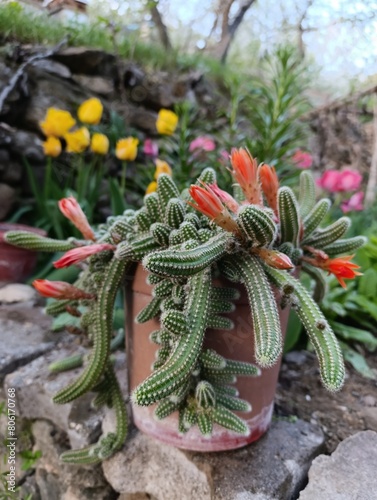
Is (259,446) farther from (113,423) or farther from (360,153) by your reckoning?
(360,153)

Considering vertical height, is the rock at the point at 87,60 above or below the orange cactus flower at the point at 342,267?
Answer: above

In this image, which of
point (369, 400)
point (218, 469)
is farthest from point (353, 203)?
point (218, 469)

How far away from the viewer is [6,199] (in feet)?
8.38

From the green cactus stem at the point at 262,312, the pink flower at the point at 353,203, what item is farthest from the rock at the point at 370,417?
the pink flower at the point at 353,203

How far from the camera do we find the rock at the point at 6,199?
8.32 ft

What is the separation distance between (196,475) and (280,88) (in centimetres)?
144

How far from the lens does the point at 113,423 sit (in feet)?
3.58

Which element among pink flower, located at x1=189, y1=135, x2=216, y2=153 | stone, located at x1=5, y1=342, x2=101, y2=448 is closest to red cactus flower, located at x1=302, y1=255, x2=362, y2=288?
stone, located at x1=5, y1=342, x2=101, y2=448

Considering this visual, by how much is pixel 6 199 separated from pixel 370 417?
2272 millimetres

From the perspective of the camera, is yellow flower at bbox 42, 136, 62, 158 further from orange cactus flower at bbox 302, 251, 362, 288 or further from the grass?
orange cactus flower at bbox 302, 251, 362, 288

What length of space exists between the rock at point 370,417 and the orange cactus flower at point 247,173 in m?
0.72

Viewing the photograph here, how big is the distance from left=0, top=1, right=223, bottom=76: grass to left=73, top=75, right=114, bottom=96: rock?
23cm

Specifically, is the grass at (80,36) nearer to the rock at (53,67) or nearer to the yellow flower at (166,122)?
the rock at (53,67)

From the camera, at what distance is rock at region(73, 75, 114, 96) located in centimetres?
298
